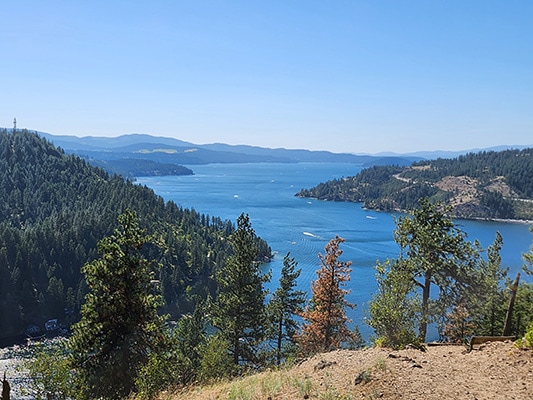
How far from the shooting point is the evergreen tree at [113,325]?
18.8 meters

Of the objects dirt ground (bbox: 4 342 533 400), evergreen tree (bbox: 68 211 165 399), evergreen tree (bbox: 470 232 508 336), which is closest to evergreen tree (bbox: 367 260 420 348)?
evergreen tree (bbox: 470 232 508 336)

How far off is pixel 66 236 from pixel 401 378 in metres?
117

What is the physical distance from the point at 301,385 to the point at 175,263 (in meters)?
112

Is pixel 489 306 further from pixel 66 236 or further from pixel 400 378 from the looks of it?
pixel 66 236

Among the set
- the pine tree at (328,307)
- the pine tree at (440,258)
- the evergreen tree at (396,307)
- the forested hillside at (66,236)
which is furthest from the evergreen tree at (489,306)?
the forested hillside at (66,236)

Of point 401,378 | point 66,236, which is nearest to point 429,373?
point 401,378

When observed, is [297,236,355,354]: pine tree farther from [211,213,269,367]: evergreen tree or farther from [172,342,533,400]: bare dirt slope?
[172,342,533,400]: bare dirt slope

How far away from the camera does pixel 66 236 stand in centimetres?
11300

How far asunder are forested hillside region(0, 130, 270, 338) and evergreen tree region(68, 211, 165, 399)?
79338 millimetres

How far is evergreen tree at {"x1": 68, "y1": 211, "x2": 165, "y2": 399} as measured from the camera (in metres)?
18.8

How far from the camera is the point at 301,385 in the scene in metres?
10.9

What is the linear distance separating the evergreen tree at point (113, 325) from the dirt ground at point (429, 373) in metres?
9.19

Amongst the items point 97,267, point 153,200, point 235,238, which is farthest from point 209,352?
point 153,200

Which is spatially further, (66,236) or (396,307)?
(66,236)
